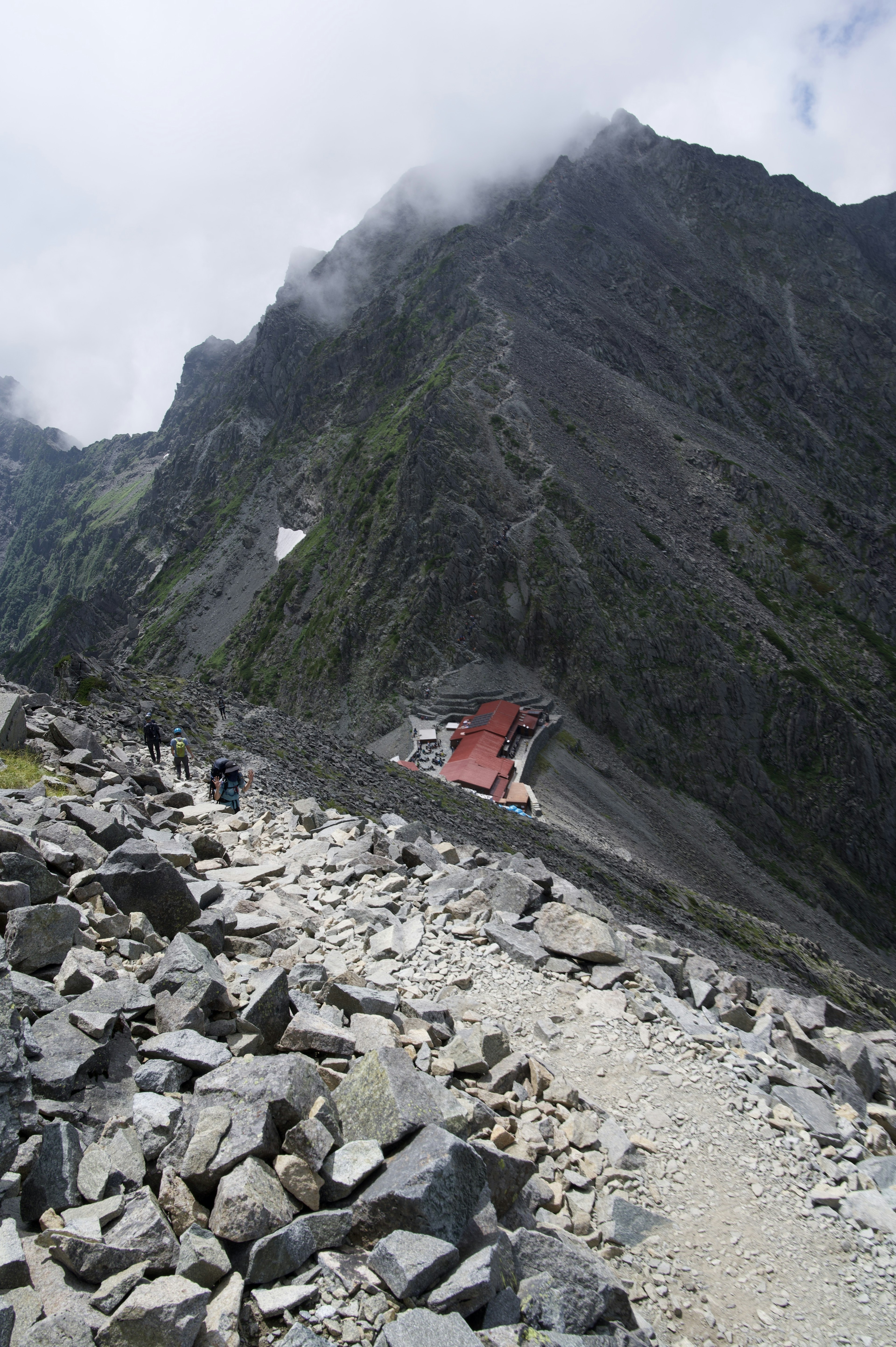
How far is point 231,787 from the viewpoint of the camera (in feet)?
64.7

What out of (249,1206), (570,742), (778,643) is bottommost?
(249,1206)

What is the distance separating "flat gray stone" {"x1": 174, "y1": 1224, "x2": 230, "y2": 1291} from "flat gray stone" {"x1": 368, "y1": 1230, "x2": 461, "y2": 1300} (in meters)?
1.08

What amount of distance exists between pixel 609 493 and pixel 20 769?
84.1 m

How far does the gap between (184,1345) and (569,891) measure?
40.1 feet

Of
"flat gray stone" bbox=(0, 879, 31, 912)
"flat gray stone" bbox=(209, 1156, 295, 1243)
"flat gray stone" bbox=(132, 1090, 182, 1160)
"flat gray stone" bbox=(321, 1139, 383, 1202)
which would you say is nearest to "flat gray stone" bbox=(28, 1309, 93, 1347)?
"flat gray stone" bbox=(209, 1156, 295, 1243)

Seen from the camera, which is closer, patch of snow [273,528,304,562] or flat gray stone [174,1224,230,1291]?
flat gray stone [174,1224,230,1291]

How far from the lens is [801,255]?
151375 millimetres

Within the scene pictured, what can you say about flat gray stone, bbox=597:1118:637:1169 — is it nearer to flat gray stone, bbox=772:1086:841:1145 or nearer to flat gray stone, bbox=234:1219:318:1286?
flat gray stone, bbox=772:1086:841:1145

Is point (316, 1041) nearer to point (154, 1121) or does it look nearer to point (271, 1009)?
point (271, 1009)

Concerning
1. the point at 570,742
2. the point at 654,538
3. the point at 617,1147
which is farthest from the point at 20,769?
the point at 654,538

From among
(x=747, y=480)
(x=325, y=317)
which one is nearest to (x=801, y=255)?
(x=747, y=480)

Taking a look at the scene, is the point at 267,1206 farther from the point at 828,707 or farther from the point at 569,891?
the point at 828,707

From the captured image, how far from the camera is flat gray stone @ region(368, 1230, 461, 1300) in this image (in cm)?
516

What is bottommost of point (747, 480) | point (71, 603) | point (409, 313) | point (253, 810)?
point (71, 603)
